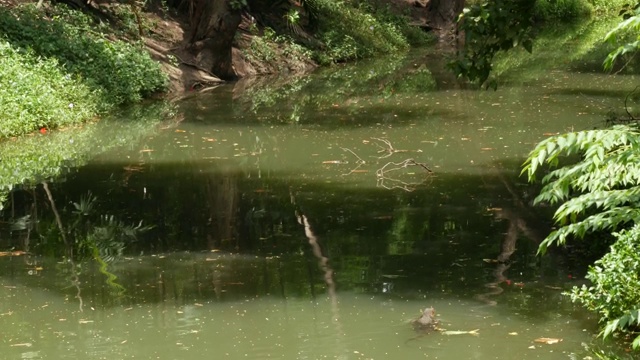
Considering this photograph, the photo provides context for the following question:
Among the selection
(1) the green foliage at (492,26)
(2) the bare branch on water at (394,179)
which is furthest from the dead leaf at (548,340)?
(2) the bare branch on water at (394,179)

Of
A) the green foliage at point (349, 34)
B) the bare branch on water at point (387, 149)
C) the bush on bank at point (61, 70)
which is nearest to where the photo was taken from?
the bare branch on water at point (387, 149)

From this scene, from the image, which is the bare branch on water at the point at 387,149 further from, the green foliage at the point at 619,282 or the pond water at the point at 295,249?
the green foliage at the point at 619,282

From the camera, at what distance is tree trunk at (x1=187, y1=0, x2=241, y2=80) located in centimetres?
2566

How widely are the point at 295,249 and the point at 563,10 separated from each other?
37.6 m

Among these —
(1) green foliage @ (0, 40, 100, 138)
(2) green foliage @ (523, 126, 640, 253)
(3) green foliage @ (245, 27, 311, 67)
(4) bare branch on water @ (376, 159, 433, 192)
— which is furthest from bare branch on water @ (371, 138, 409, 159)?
(3) green foliage @ (245, 27, 311, 67)

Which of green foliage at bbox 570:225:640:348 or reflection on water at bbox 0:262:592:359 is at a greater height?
green foliage at bbox 570:225:640:348

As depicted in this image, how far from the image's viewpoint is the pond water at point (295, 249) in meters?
7.99

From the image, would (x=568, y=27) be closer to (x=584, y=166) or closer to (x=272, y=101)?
(x=272, y=101)

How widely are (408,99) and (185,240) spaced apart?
11725mm

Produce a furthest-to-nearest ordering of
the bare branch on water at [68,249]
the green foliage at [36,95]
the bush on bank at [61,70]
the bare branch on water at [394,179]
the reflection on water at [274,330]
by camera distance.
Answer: the bush on bank at [61,70]
the green foliage at [36,95]
the bare branch on water at [394,179]
the bare branch on water at [68,249]
the reflection on water at [274,330]

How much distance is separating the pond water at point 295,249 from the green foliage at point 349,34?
13688mm

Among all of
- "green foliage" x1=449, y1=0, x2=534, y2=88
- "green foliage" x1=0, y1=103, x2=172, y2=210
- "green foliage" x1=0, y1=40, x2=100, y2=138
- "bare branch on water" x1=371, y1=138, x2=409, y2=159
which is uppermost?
"green foliage" x1=449, y1=0, x2=534, y2=88

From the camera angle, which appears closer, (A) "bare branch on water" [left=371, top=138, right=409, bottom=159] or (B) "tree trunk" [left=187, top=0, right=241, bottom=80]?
(A) "bare branch on water" [left=371, top=138, right=409, bottom=159]

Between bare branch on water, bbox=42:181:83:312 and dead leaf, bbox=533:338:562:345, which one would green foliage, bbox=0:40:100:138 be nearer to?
bare branch on water, bbox=42:181:83:312
